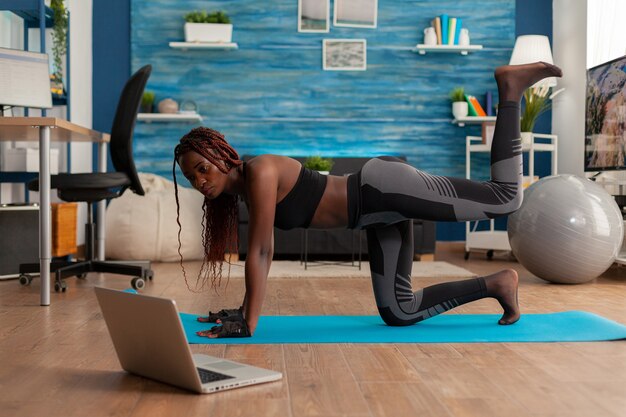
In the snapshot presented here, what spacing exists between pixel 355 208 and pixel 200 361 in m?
0.79

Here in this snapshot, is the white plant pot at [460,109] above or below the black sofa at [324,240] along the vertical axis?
above

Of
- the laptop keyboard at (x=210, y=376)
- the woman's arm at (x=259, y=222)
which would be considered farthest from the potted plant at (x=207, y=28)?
the laptop keyboard at (x=210, y=376)

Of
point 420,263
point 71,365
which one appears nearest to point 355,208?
point 71,365

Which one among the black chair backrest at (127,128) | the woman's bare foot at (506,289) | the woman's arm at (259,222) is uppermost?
the black chair backrest at (127,128)

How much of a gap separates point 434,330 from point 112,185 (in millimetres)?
2051

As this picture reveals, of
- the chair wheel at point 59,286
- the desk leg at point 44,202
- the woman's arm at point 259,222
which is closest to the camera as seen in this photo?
the woman's arm at point 259,222

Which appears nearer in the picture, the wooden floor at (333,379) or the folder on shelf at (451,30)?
the wooden floor at (333,379)

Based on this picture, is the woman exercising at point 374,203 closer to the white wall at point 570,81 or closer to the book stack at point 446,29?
the white wall at point 570,81

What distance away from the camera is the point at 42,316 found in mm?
3154

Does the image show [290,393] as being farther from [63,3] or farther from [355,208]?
[63,3]

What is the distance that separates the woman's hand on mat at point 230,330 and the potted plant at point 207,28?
425 cm

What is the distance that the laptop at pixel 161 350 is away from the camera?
1867 mm

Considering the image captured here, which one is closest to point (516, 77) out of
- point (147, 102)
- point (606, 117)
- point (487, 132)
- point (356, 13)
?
point (606, 117)

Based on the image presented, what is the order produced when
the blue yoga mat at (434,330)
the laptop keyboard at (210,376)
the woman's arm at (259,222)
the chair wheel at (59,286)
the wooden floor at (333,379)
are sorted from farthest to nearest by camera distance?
the chair wheel at (59,286)
the blue yoga mat at (434,330)
the woman's arm at (259,222)
the laptop keyboard at (210,376)
the wooden floor at (333,379)
